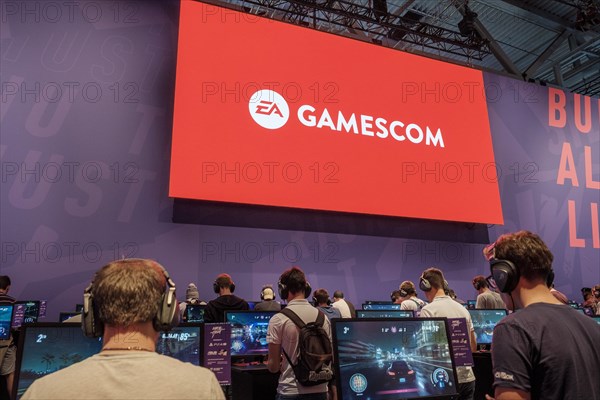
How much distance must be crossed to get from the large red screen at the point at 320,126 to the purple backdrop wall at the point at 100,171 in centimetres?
96

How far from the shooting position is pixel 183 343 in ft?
8.69

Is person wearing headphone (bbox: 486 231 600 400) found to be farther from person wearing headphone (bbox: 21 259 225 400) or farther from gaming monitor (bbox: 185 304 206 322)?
gaming monitor (bbox: 185 304 206 322)

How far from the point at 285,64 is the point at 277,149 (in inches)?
66.9

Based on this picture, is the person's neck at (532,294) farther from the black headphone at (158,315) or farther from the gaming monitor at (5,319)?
the gaming monitor at (5,319)

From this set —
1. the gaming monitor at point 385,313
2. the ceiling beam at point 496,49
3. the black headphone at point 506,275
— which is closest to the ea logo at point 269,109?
the gaming monitor at point 385,313

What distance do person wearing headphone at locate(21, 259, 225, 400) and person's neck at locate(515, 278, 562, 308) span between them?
1149 mm

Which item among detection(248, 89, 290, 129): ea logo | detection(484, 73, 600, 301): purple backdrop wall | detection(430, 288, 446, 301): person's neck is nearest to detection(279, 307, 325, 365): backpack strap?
detection(430, 288, 446, 301): person's neck

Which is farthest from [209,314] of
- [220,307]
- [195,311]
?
[195,311]

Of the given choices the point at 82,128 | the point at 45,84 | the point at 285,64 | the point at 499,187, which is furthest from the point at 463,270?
the point at 45,84

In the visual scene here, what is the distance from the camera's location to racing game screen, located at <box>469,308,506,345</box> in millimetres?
4957

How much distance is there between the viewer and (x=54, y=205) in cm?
797

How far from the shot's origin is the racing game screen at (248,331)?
171 inches

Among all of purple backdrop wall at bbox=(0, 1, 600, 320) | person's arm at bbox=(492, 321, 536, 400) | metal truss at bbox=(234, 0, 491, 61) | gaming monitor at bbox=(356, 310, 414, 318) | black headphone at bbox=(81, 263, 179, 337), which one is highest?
metal truss at bbox=(234, 0, 491, 61)

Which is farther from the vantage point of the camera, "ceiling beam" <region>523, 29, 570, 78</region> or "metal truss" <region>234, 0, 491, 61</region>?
"ceiling beam" <region>523, 29, 570, 78</region>
